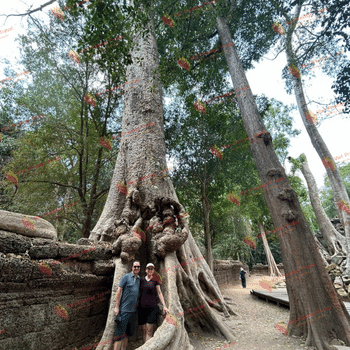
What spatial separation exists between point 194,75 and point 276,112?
10.7 meters

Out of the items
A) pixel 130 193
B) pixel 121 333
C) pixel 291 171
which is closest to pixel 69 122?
pixel 130 193

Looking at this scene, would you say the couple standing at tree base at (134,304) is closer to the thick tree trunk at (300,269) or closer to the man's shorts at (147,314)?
the man's shorts at (147,314)

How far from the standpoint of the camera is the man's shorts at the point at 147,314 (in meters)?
2.81

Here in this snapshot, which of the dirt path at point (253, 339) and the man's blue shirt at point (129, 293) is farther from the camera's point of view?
the dirt path at point (253, 339)

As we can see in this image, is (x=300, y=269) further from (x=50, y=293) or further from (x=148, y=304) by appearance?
(x=50, y=293)

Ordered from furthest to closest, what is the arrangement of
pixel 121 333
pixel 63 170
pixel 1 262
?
pixel 63 170 → pixel 121 333 → pixel 1 262

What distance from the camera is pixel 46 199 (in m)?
8.42

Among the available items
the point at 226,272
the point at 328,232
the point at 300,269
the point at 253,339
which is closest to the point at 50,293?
the point at 253,339

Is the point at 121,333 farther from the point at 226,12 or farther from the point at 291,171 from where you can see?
the point at 291,171

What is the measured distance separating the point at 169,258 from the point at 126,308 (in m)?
0.91

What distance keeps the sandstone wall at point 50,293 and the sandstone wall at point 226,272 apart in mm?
8051

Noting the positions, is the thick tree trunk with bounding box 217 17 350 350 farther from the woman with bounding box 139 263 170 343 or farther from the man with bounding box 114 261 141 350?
the man with bounding box 114 261 141 350

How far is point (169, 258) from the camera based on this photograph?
3.30 metres

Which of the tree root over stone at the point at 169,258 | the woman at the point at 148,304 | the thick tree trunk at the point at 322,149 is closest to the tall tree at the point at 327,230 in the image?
the thick tree trunk at the point at 322,149
